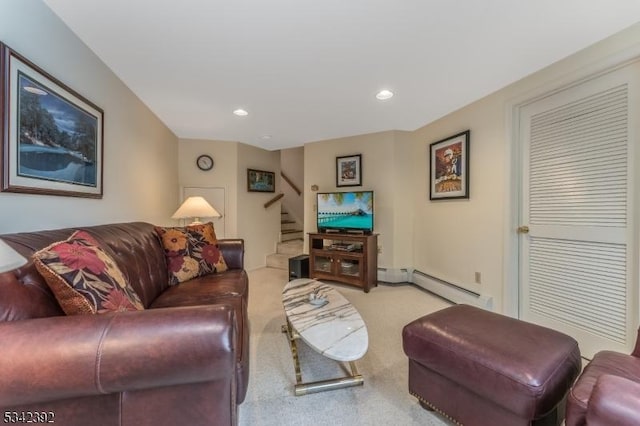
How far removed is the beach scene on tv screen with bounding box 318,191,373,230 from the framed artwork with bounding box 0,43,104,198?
2.53m

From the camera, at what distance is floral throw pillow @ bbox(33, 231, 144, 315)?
0.92 metres

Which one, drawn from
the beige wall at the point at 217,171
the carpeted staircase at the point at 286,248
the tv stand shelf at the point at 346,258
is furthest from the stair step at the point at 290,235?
the tv stand shelf at the point at 346,258

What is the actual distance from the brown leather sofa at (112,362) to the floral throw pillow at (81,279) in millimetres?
70

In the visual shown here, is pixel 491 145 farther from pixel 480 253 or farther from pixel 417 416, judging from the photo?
pixel 417 416

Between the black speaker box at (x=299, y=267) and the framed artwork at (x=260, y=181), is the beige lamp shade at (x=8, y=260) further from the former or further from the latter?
the framed artwork at (x=260, y=181)

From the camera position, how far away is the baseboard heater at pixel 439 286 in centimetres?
267

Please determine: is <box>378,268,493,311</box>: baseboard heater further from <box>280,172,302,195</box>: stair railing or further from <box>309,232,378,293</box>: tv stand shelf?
<box>280,172,302,195</box>: stair railing

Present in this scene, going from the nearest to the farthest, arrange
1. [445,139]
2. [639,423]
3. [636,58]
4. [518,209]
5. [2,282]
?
[639,423]
[2,282]
[636,58]
[518,209]
[445,139]

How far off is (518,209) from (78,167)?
11.0 ft

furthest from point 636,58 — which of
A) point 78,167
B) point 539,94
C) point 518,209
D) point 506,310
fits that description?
point 78,167

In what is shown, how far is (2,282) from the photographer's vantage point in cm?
83

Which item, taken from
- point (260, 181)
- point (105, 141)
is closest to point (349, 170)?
point (260, 181)

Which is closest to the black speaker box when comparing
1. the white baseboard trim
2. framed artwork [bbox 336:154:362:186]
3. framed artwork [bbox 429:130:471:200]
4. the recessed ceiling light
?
the white baseboard trim

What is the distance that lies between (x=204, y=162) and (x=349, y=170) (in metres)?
2.19
